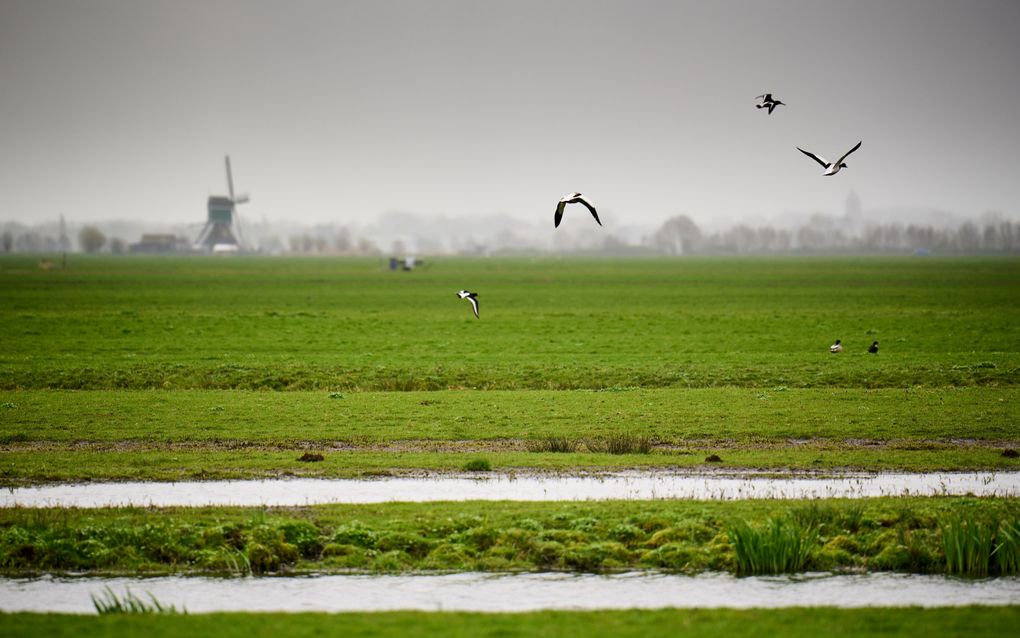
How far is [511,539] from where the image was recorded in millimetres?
19734

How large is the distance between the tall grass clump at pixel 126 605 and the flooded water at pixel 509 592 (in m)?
0.20

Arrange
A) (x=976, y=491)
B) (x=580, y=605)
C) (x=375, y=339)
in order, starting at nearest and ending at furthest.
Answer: (x=580, y=605) → (x=976, y=491) → (x=375, y=339)

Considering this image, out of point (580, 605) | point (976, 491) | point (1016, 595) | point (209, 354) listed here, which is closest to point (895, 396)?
point (976, 491)

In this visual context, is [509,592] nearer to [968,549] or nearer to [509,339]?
[968,549]

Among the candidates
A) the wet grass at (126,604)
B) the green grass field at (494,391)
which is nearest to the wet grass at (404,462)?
the green grass field at (494,391)

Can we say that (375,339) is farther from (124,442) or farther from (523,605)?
(523,605)

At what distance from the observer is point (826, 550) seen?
19.2m

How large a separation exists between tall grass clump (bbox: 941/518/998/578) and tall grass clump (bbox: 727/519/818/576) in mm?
2289

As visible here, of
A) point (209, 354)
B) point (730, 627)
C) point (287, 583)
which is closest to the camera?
point (730, 627)

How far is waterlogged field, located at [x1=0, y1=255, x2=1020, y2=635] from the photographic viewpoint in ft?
62.3

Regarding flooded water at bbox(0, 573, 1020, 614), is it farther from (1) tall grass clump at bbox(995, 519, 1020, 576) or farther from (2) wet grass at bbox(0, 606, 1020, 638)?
(2) wet grass at bbox(0, 606, 1020, 638)

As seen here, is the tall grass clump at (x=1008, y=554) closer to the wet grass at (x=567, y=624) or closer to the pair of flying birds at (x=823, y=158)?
the wet grass at (x=567, y=624)

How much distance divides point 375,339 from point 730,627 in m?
45.7

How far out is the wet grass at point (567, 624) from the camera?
14.7 m
